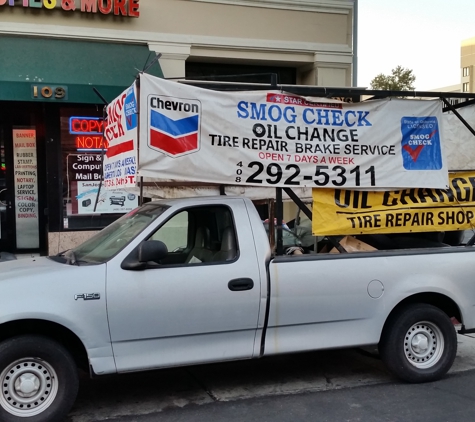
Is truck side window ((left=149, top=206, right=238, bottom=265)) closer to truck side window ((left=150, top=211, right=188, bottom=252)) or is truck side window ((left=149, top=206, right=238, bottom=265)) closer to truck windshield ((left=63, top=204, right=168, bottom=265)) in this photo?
truck side window ((left=150, top=211, right=188, bottom=252))

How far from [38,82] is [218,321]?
7089 millimetres

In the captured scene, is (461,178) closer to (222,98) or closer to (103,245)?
(222,98)

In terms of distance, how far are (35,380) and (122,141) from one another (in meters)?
2.37

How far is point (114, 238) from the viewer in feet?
16.5

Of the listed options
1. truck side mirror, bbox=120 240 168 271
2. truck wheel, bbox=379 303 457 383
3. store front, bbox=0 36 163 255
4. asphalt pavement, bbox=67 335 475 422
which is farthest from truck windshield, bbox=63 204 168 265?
store front, bbox=0 36 163 255

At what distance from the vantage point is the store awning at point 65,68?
1008 centimetres

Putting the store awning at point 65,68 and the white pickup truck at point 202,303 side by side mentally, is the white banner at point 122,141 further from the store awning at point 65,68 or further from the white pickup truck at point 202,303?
the store awning at point 65,68

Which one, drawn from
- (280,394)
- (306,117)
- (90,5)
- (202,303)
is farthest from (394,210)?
(90,5)

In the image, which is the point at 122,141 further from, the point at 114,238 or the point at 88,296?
the point at 88,296

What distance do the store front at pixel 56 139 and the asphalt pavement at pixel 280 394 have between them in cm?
612

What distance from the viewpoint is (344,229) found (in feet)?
18.7

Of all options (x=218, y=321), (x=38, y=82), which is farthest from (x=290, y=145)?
(x=38, y=82)

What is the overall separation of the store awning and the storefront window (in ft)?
2.56

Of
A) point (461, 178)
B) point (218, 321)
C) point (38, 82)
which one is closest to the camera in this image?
point (218, 321)
